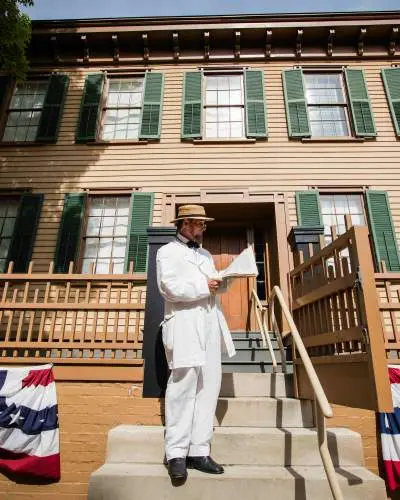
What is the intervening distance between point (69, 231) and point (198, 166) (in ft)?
10.2

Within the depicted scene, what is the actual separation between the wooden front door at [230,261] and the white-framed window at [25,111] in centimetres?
500

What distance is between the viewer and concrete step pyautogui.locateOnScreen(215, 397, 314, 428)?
337 centimetres

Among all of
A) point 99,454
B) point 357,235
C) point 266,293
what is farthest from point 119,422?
point 266,293

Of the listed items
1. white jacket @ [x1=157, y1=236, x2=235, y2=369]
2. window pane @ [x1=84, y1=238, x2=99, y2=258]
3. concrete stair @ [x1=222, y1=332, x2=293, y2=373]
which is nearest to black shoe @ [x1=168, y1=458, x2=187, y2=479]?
white jacket @ [x1=157, y1=236, x2=235, y2=369]

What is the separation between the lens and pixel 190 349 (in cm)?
278

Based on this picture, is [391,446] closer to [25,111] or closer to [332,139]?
[332,139]

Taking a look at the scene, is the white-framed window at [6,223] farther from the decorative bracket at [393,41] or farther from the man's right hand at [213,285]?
the decorative bracket at [393,41]

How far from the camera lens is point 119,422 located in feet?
12.0

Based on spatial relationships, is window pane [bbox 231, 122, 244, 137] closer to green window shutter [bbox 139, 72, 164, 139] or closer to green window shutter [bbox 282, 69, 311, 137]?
green window shutter [bbox 282, 69, 311, 137]

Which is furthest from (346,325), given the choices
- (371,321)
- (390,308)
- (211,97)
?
(211,97)

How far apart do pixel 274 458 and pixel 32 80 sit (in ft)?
32.5

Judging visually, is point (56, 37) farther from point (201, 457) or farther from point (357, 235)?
point (201, 457)

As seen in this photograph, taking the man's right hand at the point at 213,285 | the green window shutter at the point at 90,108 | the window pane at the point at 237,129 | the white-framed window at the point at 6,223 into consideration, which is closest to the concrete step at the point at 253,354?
the man's right hand at the point at 213,285

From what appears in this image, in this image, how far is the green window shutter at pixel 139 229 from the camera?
23.1 feet
